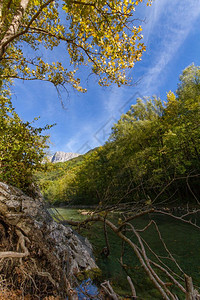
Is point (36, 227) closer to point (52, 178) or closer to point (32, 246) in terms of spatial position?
point (32, 246)

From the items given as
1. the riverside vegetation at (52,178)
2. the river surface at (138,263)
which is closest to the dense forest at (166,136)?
the river surface at (138,263)

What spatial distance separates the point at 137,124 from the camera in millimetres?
27422

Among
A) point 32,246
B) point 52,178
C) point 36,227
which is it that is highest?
point 52,178

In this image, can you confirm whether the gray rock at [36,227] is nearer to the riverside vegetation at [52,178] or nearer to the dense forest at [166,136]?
the riverside vegetation at [52,178]

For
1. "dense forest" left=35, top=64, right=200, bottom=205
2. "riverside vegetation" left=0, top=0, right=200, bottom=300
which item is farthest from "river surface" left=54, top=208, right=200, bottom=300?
"dense forest" left=35, top=64, right=200, bottom=205

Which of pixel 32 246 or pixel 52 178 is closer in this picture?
pixel 32 246

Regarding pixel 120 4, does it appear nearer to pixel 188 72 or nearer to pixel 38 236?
pixel 38 236

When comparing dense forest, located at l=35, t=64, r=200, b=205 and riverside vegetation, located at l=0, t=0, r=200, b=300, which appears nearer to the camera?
riverside vegetation, located at l=0, t=0, r=200, b=300

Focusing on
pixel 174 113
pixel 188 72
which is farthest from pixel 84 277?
pixel 188 72

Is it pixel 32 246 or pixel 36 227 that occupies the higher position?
pixel 36 227

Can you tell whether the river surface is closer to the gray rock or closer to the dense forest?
the gray rock

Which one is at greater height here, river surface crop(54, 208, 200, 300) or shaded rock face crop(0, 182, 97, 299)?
shaded rock face crop(0, 182, 97, 299)

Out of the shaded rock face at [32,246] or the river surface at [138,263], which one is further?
the river surface at [138,263]

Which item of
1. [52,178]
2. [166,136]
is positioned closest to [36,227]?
[52,178]
